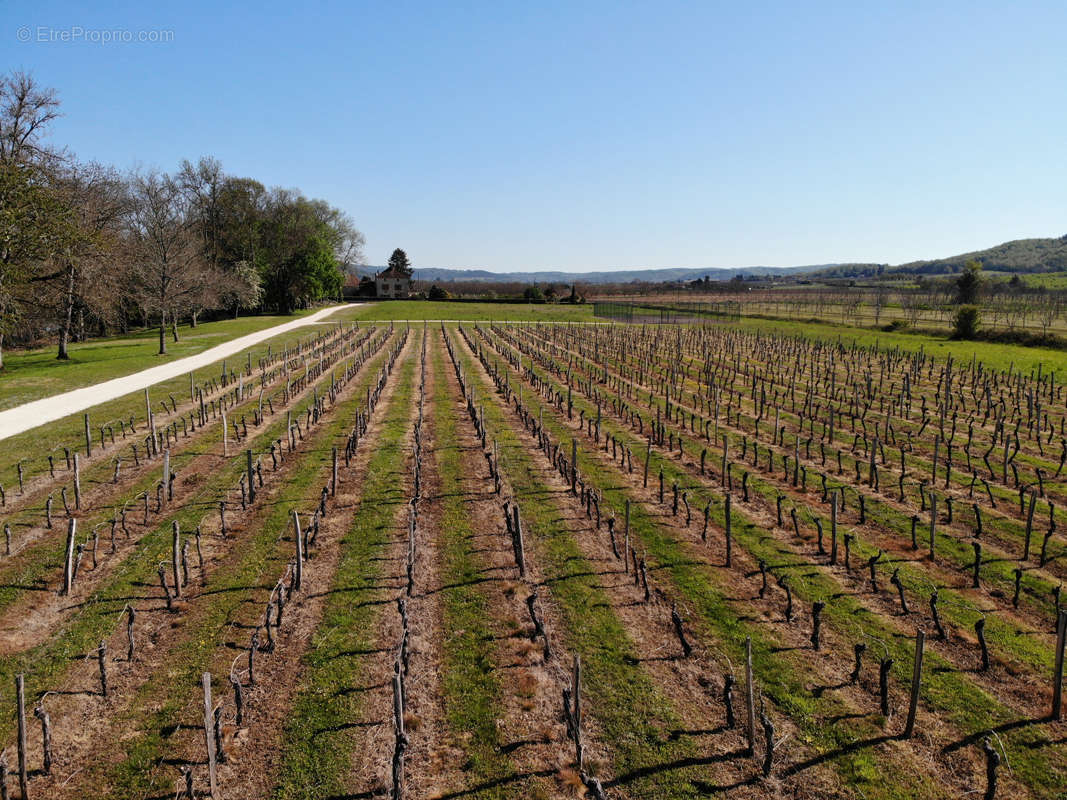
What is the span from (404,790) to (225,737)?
2069 millimetres

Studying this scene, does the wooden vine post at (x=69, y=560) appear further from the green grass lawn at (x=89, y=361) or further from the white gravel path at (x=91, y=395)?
the green grass lawn at (x=89, y=361)

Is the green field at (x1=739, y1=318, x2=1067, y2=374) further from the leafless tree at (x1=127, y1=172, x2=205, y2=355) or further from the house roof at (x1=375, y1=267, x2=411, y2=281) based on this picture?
the house roof at (x1=375, y1=267, x2=411, y2=281)

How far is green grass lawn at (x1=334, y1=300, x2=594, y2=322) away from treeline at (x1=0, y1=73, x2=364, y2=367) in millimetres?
8547

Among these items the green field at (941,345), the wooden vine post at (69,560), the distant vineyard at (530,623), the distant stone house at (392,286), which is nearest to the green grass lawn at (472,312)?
the distant stone house at (392,286)

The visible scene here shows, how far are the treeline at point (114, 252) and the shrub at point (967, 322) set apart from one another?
5364 centimetres

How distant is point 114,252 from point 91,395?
638 inches

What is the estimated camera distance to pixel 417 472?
13742mm

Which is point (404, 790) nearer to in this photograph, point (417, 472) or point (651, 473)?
point (417, 472)

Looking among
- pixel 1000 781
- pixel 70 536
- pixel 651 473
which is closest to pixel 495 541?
pixel 651 473

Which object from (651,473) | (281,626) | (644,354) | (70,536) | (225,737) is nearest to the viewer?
(225,737)

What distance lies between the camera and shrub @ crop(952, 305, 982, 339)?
1805 inches

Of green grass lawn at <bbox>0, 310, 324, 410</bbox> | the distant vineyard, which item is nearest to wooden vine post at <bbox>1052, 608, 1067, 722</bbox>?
the distant vineyard

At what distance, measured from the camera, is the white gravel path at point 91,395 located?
2006 centimetres

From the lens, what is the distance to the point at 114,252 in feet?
119
